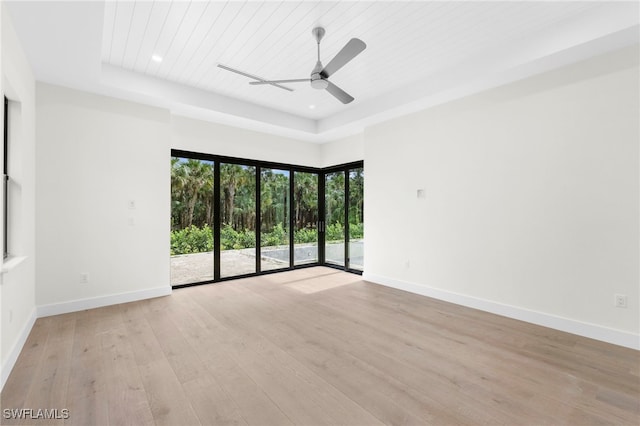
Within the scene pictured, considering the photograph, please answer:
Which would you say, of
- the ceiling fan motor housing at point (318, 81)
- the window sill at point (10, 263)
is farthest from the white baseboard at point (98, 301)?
the ceiling fan motor housing at point (318, 81)

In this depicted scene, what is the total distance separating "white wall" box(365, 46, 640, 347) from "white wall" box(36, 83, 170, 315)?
142 inches

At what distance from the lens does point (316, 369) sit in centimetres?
233

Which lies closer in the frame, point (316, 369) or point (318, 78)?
point (316, 369)

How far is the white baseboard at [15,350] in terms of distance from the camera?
2.11 meters

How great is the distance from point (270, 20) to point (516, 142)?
2961 mm

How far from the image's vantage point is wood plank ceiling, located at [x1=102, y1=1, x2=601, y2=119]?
8.41 feet

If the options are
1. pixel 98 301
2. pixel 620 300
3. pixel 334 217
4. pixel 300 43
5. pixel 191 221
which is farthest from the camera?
pixel 334 217

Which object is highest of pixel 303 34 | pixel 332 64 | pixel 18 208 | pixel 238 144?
pixel 303 34

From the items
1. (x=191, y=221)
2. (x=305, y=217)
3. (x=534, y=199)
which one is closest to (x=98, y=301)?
(x=191, y=221)

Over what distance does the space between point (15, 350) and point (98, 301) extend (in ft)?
4.48

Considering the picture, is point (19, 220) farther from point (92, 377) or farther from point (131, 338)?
point (92, 377)

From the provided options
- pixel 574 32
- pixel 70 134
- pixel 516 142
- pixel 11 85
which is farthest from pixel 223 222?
pixel 574 32

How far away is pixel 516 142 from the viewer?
3432 millimetres

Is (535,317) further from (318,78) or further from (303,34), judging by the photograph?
(303,34)
